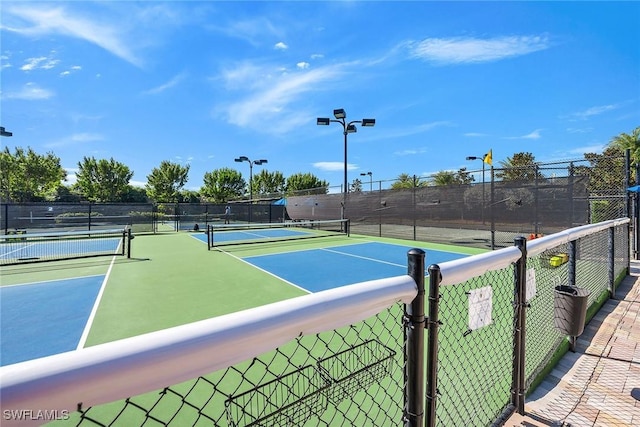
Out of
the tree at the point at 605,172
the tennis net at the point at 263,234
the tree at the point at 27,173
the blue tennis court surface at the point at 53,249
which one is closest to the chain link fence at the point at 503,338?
the tree at the point at 605,172

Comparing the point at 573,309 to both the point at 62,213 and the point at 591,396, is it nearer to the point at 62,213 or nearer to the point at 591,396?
the point at 591,396

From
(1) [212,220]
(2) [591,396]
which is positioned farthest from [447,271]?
(1) [212,220]

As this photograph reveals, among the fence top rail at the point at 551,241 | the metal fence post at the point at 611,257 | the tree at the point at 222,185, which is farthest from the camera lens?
the tree at the point at 222,185

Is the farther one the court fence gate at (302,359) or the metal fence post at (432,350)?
the metal fence post at (432,350)

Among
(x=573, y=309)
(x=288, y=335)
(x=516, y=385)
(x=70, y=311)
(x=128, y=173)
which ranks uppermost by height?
(x=128, y=173)

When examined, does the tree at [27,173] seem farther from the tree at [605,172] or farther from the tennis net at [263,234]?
the tree at [605,172]

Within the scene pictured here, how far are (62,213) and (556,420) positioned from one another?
2385cm

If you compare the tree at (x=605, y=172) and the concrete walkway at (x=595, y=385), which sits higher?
the tree at (x=605, y=172)

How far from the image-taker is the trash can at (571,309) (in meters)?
3.44

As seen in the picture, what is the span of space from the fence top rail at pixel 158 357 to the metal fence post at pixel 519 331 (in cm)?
202

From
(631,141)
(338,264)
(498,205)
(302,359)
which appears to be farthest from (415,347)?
(631,141)

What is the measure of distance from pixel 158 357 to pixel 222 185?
54.3 m

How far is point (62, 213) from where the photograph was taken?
62.5ft

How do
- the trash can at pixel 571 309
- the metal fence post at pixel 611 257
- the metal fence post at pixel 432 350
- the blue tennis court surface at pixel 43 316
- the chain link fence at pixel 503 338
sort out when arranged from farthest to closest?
the metal fence post at pixel 611 257
the blue tennis court surface at pixel 43 316
the trash can at pixel 571 309
the chain link fence at pixel 503 338
the metal fence post at pixel 432 350
